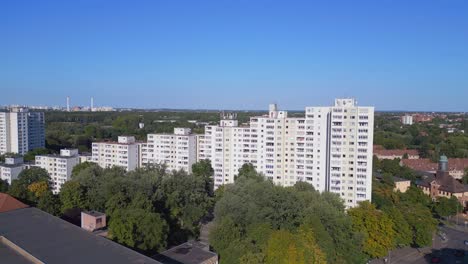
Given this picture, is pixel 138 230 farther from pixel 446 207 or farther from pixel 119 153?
pixel 446 207

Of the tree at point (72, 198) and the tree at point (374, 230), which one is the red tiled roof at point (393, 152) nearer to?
the tree at point (374, 230)

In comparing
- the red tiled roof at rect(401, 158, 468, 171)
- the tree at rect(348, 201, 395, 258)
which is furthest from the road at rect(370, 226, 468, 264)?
the red tiled roof at rect(401, 158, 468, 171)

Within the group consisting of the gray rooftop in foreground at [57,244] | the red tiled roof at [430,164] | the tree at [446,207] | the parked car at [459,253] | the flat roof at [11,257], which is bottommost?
the parked car at [459,253]

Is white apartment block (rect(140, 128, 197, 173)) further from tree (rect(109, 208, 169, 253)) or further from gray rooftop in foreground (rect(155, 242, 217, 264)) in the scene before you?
gray rooftop in foreground (rect(155, 242, 217, 264))

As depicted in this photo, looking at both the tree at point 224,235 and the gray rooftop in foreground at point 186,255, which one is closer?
the gray rooftop in foreground at point 186,255

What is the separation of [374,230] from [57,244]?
19.3 metres

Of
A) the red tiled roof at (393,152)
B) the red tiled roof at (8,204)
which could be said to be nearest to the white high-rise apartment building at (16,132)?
the red tiled roof at (8,204)

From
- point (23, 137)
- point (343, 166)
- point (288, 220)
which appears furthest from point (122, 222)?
point (23, 137)

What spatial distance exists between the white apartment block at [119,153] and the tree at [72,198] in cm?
1743

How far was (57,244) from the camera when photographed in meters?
18.4

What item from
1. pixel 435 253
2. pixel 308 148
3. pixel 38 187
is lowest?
pixel 435 253

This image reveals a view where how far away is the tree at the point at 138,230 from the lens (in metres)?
22.0

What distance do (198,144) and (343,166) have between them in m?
19.8

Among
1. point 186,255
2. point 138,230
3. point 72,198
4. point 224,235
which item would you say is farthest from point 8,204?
point 224,235
